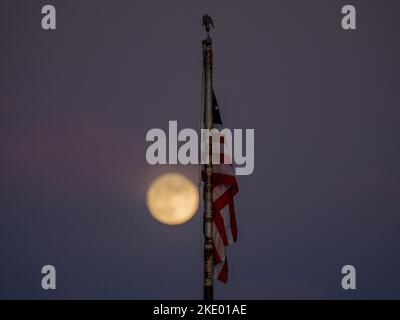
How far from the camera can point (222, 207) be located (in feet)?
67.2

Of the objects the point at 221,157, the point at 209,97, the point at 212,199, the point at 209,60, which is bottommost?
the point at 212,199

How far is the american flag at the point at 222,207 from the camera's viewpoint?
20.2m

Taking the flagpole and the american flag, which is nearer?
the flagpole

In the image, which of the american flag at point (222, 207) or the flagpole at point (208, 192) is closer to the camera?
the flagpole at point (208, 192)

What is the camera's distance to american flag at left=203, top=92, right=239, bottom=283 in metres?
20.2

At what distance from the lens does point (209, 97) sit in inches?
786
